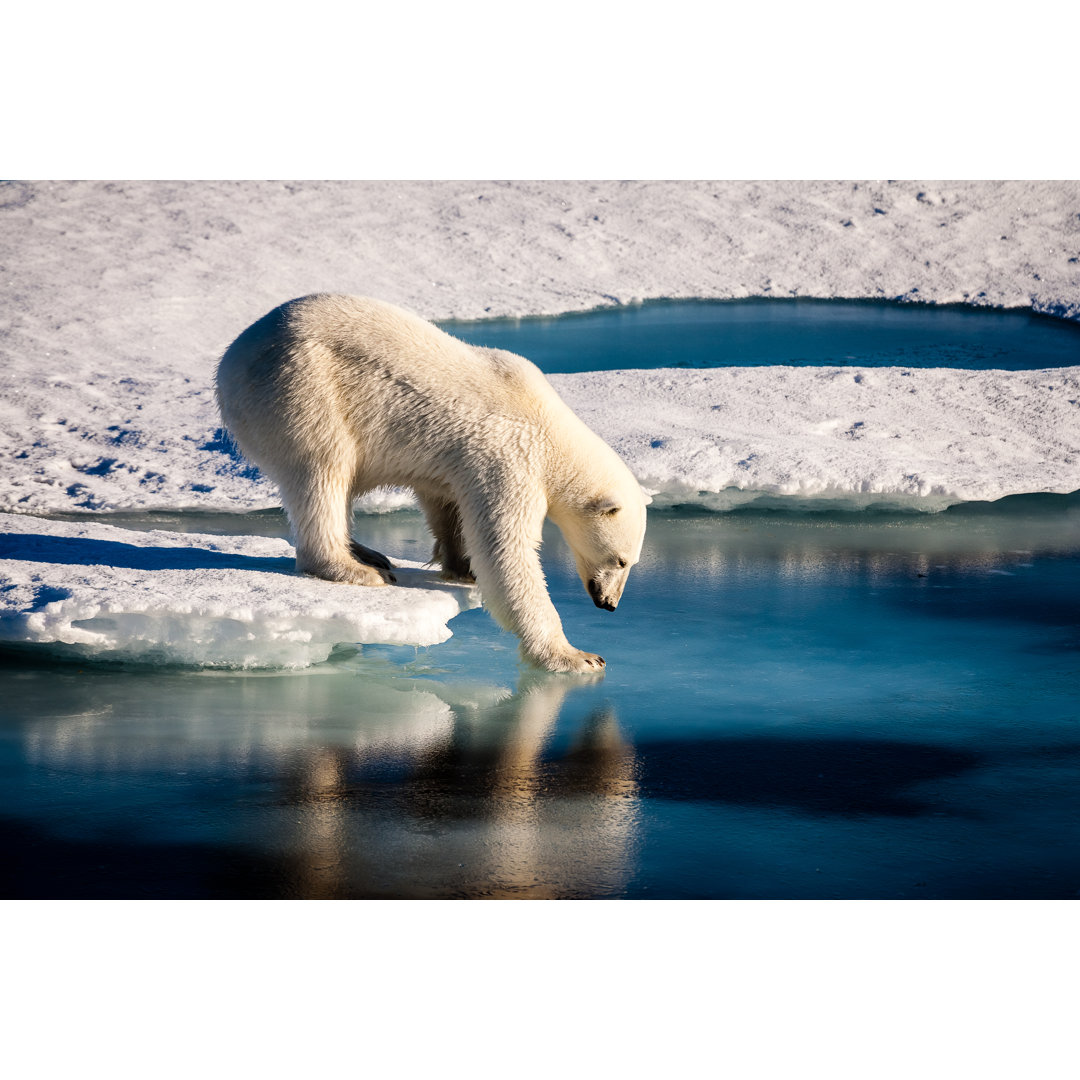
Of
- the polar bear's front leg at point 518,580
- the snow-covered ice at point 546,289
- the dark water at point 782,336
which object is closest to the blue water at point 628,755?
the polar bear's front leg at point 518,580

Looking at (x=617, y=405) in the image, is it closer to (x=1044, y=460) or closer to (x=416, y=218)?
(x=1044, y=460)

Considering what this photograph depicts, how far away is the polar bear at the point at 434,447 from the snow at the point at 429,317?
15.1 inches

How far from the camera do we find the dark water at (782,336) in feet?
40.3

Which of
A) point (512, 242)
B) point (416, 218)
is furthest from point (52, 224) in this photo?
point (512, 242)

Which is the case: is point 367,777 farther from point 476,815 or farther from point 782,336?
point 782,336

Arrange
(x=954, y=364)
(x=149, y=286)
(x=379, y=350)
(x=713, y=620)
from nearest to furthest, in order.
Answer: (x=379, y=350)
(x=713, y=620)
(x=954, y=364)
(x=149, y=286)

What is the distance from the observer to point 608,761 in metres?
4.57

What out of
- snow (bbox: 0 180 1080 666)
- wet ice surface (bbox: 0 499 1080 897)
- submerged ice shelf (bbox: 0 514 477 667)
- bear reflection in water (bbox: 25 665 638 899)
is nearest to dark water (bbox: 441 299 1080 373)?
snow (bbox: 0 180 1080 666)

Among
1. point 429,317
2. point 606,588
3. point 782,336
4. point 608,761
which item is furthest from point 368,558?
point 782,336

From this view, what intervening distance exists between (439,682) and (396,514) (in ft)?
11.2

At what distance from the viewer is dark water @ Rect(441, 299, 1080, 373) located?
12.3 meters

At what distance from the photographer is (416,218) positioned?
15938 mm

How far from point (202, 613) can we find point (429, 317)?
356 inches

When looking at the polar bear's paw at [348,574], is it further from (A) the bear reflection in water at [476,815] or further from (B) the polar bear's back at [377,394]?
(A) the bear reflection in water at [476,815]
